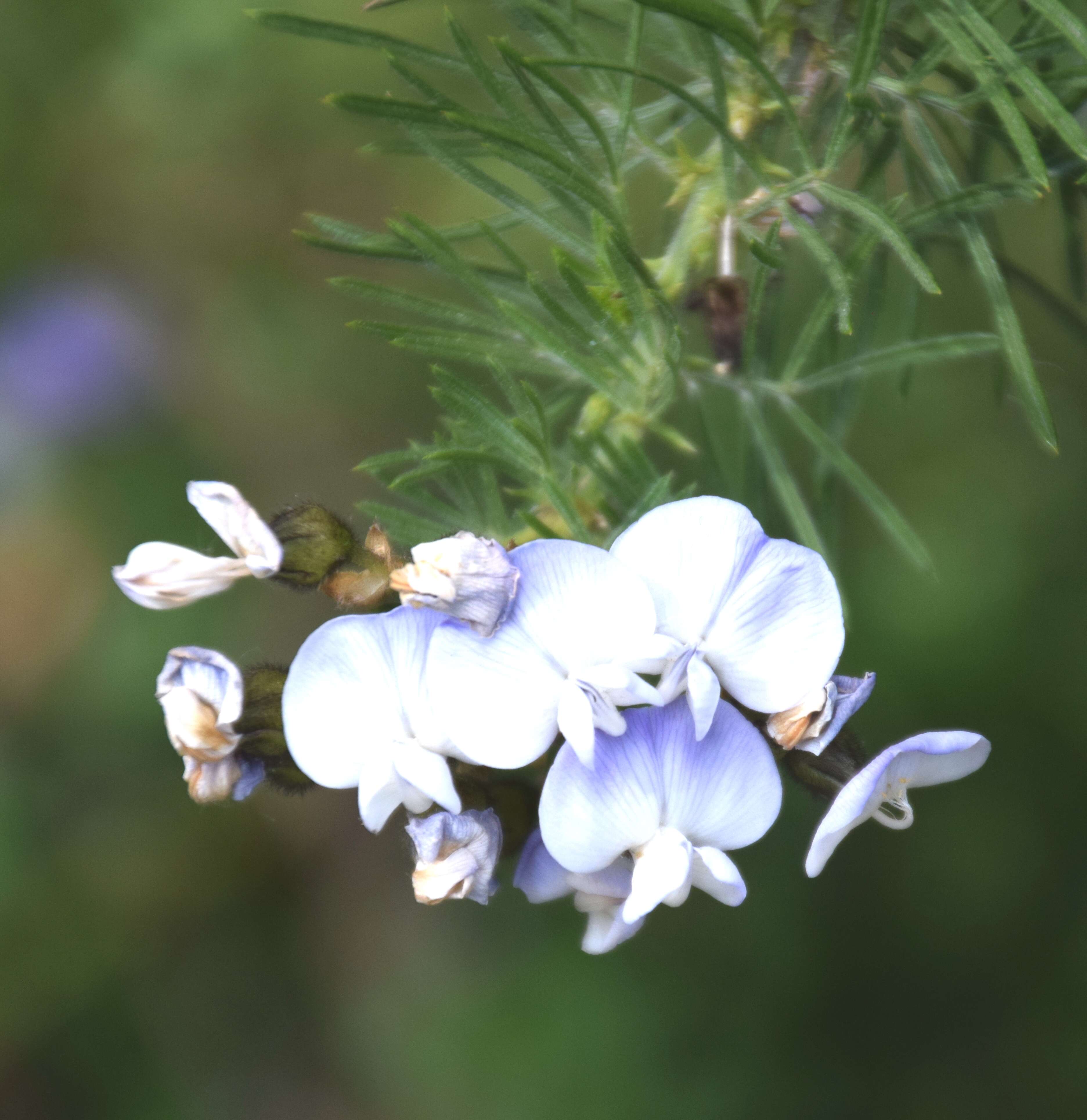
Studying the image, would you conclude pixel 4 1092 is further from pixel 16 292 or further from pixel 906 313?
pixel 906 313

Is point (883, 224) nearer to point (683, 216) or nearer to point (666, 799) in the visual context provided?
point (683, 216)

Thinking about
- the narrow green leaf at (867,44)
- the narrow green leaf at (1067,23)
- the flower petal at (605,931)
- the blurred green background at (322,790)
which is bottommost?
the blurred green background at (322,790)

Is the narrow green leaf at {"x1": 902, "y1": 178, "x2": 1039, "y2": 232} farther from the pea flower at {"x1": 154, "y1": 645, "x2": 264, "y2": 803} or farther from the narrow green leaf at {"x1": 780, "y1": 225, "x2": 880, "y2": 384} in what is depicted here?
the pea flower at {"x1": 154, "y1": 645, "x2": 264, "y2": 803}

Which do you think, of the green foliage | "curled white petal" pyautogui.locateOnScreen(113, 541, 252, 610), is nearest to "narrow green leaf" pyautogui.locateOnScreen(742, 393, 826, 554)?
the green foliage

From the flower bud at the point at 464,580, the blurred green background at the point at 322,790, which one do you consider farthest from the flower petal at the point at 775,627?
the blurred green background at the point at 322,790

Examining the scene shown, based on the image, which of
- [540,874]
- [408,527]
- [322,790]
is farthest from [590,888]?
[322,790]

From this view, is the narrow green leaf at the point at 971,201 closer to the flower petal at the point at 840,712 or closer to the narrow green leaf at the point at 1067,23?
the narrow green leaf at the point at 1067,23
